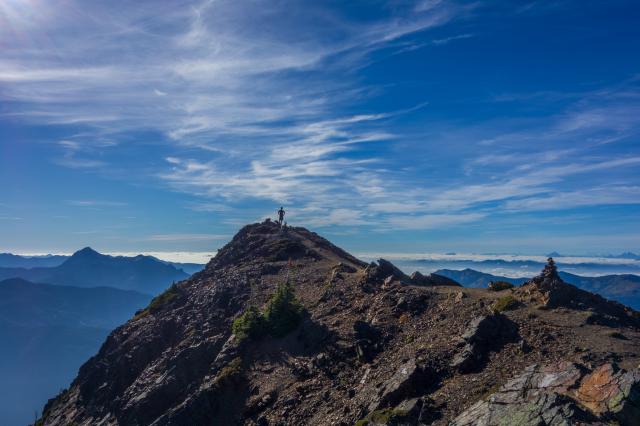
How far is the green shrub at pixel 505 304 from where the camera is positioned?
1416 inches

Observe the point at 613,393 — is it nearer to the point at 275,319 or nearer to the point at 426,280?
the point at 426,280

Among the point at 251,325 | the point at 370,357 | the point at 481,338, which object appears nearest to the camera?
the point at 481,338

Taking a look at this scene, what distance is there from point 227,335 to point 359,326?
21.0 m

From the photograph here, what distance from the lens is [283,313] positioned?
49.4 m

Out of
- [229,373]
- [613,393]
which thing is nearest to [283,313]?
[229,373]

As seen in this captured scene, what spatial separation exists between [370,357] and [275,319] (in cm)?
1531

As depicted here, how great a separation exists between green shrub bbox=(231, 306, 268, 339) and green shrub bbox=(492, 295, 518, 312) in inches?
984

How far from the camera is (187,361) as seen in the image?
51812 millimetres

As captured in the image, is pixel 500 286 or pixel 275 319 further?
pixel 275 319

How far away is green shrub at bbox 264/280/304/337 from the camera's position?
4831 cm

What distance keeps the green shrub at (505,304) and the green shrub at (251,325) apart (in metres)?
25.0

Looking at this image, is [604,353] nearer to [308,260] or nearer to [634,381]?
[634,381]

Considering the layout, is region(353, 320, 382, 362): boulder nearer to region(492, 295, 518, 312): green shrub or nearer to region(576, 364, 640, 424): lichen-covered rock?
region(492, 295, 518, 312): green shrub

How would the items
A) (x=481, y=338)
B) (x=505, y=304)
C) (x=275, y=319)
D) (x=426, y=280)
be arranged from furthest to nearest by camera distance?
(x=426, y=280) < (x=275, y=319) < (x=505, y=304) < (x=481, y=338)
